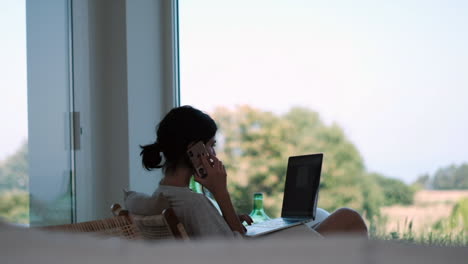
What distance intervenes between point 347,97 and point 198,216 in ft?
6.74

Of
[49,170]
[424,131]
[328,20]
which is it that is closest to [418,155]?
[424,131]

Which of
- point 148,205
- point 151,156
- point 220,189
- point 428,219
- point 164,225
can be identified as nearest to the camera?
point 164,225

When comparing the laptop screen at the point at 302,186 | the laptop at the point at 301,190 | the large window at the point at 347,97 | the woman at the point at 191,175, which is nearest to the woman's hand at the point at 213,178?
the woman at the point at 191,175

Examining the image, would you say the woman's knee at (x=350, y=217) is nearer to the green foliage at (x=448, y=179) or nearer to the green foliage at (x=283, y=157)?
the green foliage at (x=448, y=179)

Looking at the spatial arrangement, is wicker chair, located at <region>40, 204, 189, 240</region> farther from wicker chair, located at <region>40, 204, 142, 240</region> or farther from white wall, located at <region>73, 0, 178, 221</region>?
white wall, located at <region>73, 0, 178, 221</region>

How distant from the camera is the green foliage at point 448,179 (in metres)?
3.37

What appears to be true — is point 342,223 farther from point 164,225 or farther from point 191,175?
point 164,225

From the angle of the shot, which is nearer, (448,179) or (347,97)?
(448,179)

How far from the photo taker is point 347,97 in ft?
12.3

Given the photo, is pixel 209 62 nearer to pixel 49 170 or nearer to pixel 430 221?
pixel 49 170

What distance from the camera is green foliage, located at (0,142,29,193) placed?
112 inches

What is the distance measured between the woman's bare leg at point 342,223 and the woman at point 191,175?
581mm

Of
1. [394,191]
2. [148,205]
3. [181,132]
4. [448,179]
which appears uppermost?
[181,132]

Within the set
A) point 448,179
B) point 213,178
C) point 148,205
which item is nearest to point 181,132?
point 213,178
